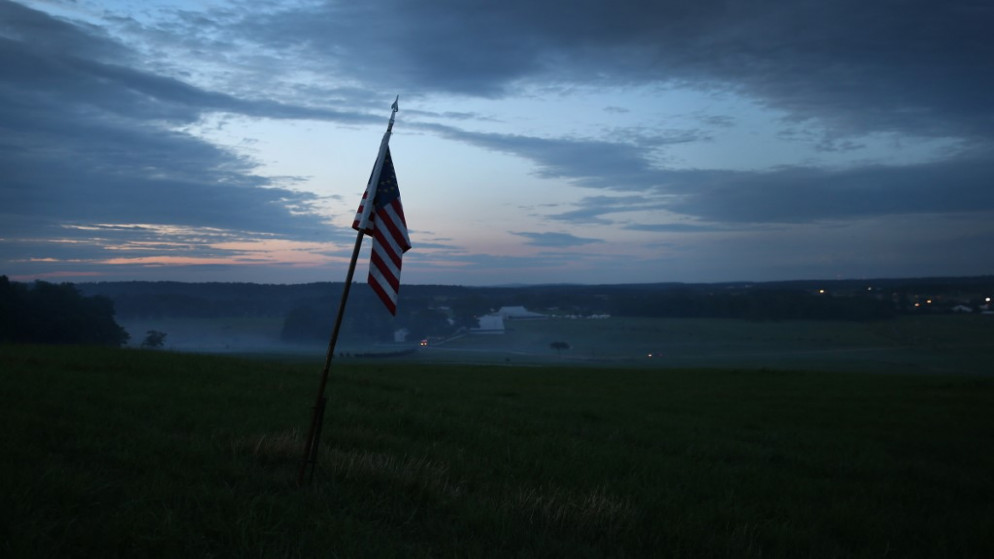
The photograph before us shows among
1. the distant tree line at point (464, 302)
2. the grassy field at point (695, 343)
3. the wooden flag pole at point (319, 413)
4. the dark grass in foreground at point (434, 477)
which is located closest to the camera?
the dark grass in foreground at point (434, 477)

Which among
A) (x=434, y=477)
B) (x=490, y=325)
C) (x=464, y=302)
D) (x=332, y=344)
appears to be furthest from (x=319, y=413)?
(x=464, y=302)

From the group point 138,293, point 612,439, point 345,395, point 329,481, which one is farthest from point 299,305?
point 329,481

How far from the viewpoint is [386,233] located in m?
6.27

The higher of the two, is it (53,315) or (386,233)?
(386,233)

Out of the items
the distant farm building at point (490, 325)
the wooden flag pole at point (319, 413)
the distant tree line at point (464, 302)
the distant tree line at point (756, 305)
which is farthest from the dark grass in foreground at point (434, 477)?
the distant tree line at point (756, 305)

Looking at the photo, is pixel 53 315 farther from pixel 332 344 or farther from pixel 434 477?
pixel 434 477

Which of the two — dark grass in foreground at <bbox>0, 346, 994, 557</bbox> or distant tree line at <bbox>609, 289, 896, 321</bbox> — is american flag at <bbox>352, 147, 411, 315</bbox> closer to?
dark grass in foreground at <bbox>0, 346, 994, 557</bbox>

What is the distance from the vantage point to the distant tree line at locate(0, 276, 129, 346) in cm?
2900

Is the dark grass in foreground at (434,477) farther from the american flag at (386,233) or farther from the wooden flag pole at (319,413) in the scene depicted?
the american flag at (386,233)

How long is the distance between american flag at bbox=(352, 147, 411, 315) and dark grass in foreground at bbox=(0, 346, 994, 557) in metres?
1.86

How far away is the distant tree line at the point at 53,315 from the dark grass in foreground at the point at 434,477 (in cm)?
1794

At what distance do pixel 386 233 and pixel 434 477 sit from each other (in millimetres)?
2518

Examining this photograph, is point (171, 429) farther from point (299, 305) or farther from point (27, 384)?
point (299, 305)

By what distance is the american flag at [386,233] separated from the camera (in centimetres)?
617
